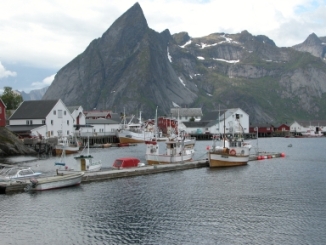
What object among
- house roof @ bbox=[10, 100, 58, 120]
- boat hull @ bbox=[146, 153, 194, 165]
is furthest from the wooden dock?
house roof @ bbox=[10, 100, 58, 120]

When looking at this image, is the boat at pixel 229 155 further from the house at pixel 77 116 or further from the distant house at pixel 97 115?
the distant house at pixel 97 115

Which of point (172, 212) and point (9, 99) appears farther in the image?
point (9, 99)

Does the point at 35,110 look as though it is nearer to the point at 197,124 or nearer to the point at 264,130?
the point at 197,124

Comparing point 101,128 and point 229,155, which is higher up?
point 101,128

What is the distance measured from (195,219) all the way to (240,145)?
119 feet

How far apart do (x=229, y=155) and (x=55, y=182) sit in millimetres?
28452

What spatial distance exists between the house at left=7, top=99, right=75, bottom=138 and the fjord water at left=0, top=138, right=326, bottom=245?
58578 mm

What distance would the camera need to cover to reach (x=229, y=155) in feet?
207

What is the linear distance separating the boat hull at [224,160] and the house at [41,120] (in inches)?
2050

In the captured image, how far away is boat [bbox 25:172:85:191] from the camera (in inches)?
1661

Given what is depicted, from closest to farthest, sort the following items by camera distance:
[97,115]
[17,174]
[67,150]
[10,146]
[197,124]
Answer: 1. [17,174]
2. [10,146]
3. [67,150]
4. [97,115]
5. [197,124]

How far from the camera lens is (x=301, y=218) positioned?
32312 mm

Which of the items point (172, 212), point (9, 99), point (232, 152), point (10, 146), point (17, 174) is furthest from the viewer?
point (9, 99)

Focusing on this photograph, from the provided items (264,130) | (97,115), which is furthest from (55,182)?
(264,130)
